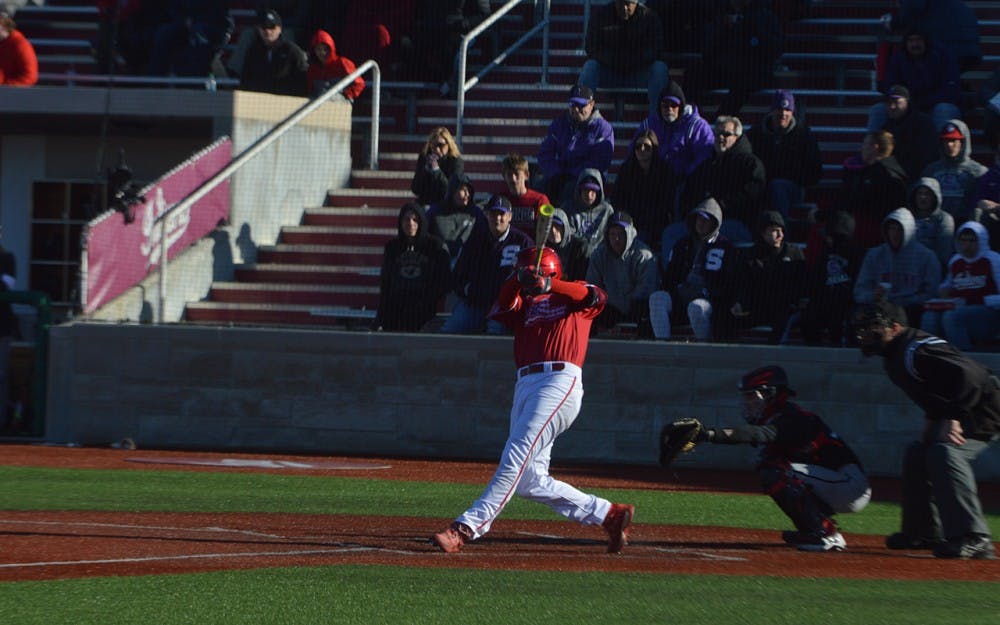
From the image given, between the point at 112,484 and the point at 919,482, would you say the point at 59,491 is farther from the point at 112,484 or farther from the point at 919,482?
the point at 919,482

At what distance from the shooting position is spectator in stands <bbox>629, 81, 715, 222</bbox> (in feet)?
48.4

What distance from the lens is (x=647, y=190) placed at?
14.6m

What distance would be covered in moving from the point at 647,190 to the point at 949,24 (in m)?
4.32

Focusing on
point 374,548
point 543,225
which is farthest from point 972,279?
point 374,548

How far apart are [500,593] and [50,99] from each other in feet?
41.3

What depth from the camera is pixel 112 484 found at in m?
11.9

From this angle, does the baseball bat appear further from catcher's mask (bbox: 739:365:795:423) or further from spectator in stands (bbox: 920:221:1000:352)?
spectator in stands (bbox: 920:221:1000:352)

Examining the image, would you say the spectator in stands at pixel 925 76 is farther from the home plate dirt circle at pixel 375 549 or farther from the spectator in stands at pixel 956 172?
the home plate dirt circle at pixel 375 549

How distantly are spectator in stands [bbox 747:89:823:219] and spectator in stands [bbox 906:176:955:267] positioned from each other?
1640mm

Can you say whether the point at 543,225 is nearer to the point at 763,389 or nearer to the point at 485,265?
the point at 763,389

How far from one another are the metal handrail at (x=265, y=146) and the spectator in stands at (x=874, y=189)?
5954 millimetres

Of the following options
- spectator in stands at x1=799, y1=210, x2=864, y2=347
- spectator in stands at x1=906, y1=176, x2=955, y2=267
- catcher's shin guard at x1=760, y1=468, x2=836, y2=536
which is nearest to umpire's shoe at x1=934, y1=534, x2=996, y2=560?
catcher's shin guard at x1=760, y1=468, x2=836, y2=536

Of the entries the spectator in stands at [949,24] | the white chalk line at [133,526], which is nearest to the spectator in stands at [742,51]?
the spectator in stands at [949,24]

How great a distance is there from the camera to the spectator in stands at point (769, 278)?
13281 mm
